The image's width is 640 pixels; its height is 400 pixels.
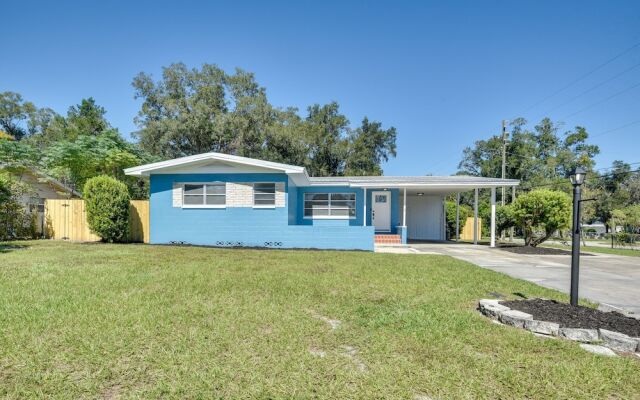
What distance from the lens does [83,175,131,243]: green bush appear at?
12633 mm

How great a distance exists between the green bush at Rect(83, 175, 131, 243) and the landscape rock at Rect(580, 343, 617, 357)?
1423 centimetres

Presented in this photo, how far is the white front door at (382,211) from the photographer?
17.3 m

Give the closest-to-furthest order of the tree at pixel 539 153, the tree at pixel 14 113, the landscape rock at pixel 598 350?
the landscape rock at pixel 598 350 → the tree at pixel 539 153 → the tree at pixel 14 113

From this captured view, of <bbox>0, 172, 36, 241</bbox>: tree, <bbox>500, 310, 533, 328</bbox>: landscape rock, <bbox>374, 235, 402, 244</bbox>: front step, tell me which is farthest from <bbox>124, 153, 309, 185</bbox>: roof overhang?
<bbox>500, 310, 533, 328</bbox>: landscape rock

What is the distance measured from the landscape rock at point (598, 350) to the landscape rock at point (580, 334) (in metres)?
0.11

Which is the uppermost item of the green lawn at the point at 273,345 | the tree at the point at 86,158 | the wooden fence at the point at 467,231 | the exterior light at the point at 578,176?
the tree at the point at 86,158

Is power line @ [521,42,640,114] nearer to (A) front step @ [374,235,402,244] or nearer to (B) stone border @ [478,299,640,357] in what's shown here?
(A) front step @ [374,235,402,244]

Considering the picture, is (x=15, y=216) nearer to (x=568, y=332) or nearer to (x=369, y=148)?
(x=568, y=332)

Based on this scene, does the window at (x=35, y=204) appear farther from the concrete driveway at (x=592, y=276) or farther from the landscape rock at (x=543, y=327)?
the concrete driveway at (x=592, y=276)

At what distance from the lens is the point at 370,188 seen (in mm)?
16672

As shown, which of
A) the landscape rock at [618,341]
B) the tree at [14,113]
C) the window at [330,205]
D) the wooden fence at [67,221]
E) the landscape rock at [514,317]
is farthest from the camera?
the tree at [14,113]

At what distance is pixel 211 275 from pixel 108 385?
13.9 ft

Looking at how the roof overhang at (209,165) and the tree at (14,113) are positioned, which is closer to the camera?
the roof overhang at (209,165)

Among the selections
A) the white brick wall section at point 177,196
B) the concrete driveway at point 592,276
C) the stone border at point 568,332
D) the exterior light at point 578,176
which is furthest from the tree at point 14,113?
the exterior light at point 578,176
